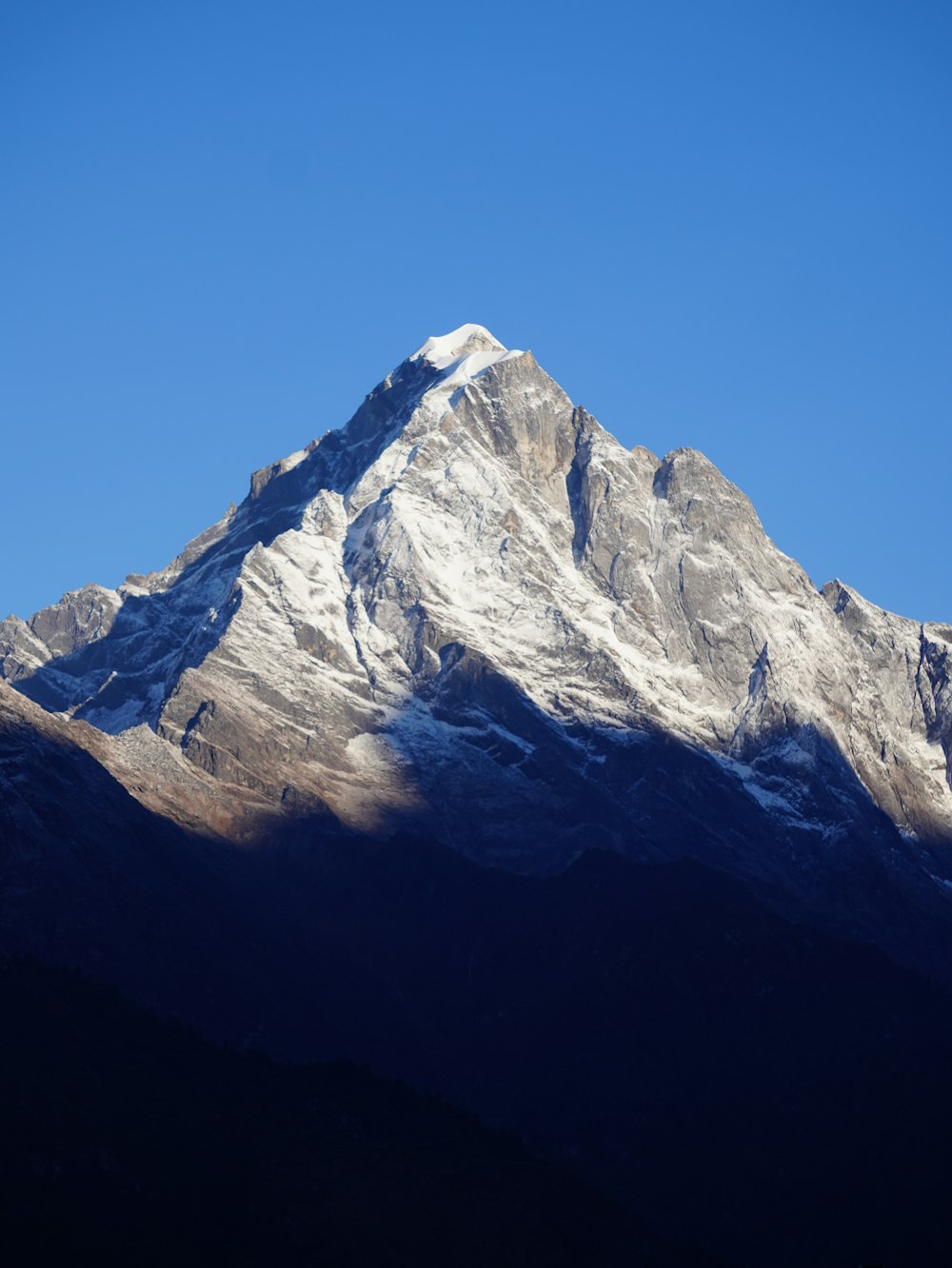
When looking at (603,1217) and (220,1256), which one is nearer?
(220,1256)

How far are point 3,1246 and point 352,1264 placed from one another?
891 inches

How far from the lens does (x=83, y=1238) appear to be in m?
178

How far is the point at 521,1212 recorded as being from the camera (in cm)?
19300

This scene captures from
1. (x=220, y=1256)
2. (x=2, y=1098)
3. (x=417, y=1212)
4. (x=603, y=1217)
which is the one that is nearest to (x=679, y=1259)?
(x=603, y=1217)

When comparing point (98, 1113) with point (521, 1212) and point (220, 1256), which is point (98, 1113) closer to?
point (220, 1256)

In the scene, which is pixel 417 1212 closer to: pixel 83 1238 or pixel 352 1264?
pixel 352 1264

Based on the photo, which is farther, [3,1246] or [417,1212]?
[417,1212]

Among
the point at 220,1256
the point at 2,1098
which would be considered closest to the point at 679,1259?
the point at 220,1256

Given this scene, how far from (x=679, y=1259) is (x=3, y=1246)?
47.2 m

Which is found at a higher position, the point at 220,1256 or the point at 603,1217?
the point at 603,1217

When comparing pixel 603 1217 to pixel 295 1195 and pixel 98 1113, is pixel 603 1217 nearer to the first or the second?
pixel 295 1195

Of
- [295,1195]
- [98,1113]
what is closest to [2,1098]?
[98,1113]

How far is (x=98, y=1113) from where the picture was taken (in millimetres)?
195500

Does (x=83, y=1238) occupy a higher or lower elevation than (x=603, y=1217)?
lower
